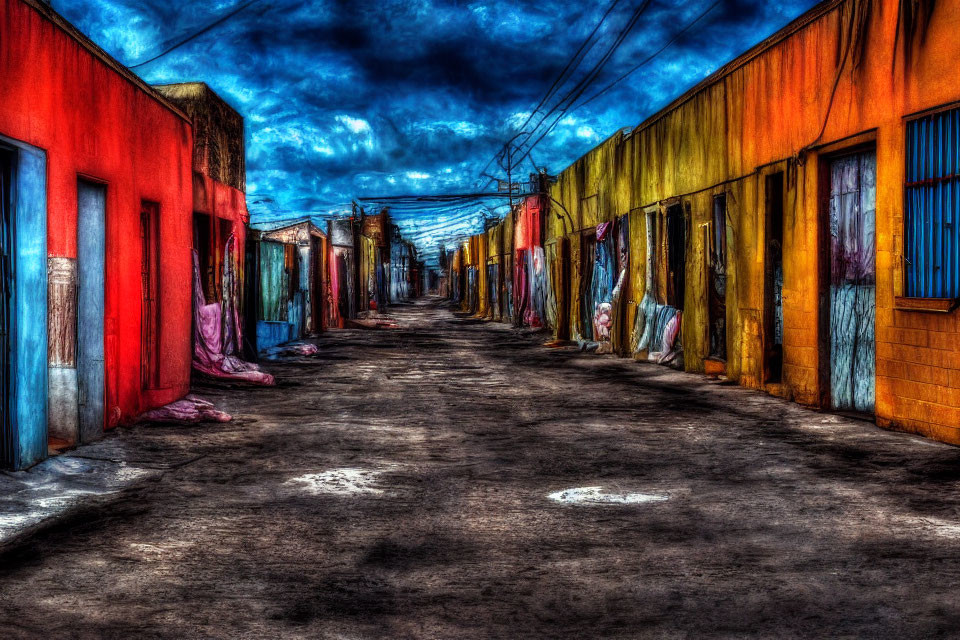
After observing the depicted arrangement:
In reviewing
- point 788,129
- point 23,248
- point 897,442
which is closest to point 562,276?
point 788,129

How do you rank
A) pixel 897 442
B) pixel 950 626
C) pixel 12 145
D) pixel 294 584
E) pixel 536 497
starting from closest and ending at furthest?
pixel 950 626
pixel 294 584
pixel 536 497
pixel 12 145
pixel 897 442

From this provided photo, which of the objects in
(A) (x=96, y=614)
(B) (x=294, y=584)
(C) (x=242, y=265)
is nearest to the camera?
(A) (x=96, y=614)

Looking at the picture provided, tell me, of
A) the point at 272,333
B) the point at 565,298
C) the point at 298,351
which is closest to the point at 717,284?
the point at 298,351

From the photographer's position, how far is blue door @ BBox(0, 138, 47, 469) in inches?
268

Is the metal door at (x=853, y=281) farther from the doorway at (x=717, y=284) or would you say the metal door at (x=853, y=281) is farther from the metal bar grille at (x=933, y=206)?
the doorway at (x=717, y=284)

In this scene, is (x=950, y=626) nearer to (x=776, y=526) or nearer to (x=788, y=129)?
(x=776, y=526)

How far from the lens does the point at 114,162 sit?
29.6ft

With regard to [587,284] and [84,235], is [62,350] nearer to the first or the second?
[84,235]

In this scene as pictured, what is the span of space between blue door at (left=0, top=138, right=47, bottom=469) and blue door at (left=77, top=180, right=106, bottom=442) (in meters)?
0.86

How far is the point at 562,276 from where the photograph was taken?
2464cm

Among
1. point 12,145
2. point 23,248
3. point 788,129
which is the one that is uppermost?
point 788,129

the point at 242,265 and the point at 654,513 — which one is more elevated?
the point at 242,265

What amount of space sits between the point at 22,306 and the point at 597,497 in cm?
464

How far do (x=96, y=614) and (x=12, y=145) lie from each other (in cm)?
443
